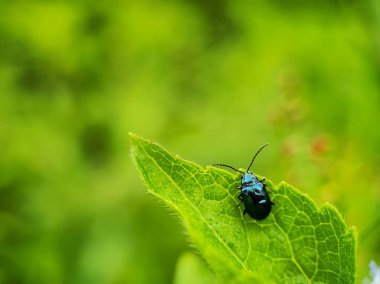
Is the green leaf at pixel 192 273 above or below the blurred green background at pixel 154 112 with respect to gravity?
below

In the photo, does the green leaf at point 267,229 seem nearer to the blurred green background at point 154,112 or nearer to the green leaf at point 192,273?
the green leaf at point 192,273

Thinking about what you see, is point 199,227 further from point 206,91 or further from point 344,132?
point 206,91

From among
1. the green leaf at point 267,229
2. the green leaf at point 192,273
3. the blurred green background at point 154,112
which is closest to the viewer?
the green leaf at point 267,229

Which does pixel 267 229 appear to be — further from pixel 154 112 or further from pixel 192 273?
pixel 154 112

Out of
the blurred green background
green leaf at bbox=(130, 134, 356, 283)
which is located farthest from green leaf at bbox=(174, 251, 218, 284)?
the blurred green background

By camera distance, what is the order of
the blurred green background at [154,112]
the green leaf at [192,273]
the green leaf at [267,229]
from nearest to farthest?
the green leaf at [267,229] < the green leaf at [192,273] < the blurred green background at [154,112]

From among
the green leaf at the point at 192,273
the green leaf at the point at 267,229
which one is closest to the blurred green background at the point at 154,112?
the green leaf at the point at 192,273

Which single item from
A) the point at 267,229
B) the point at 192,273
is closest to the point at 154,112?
the point at 192,273
